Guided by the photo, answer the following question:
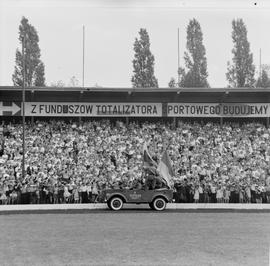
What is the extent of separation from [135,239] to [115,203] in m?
9.06

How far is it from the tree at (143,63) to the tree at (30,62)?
8.60 m

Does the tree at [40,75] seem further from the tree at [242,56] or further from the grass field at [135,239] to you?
the grass field at [135,239]

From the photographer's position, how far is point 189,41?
51.2 m

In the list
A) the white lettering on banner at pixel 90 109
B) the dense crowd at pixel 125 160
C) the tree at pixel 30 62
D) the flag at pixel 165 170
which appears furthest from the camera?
the tree at pixel 30 62

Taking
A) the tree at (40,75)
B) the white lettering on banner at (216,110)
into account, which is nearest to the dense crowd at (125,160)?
the white lettering on banner at (216,110)

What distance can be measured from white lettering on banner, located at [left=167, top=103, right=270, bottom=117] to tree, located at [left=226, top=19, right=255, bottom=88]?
14077mm

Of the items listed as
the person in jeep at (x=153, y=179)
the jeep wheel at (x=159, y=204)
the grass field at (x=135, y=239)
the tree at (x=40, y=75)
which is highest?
the tree at (x=40, y=75)

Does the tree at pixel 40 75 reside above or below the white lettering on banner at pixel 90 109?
above

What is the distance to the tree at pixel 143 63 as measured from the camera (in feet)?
164

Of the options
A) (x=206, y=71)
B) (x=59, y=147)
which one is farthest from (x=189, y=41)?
(x=59, y=147)

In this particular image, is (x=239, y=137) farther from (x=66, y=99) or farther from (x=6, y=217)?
(x=6, y=217)

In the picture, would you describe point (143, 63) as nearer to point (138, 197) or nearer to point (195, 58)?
point (195, 58)

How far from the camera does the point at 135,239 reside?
14188 mm

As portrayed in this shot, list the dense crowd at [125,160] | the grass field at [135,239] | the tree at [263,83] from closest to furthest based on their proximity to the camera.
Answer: the grass field at [135,239], the dense crowd at [125,160], the tree at [263,83]
